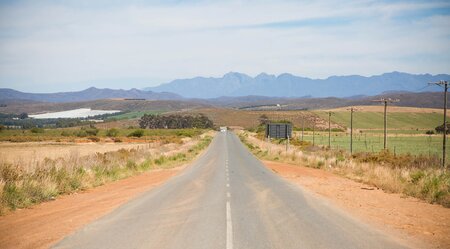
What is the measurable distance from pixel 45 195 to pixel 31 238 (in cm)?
641

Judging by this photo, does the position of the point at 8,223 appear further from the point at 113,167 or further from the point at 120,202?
the point at 113,167

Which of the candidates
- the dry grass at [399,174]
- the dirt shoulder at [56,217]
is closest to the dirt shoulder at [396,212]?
the dry grass at [399,174]

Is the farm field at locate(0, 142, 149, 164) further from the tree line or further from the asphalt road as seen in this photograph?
the tree line

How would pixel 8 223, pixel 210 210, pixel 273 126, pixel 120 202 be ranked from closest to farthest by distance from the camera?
pixel 8 223, pixel 210 210, pixel 120 202, pixel 273 126

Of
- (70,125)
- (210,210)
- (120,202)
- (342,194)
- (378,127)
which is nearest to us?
(210,210)

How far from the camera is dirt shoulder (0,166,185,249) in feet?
31.1

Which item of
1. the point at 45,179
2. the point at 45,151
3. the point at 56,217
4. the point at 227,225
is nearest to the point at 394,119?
the point at 45,151

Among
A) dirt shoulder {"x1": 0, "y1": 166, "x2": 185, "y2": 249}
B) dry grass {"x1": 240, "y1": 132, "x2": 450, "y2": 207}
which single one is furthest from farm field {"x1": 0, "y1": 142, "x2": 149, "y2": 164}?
dry grass {"x1": 240, "y1": 132, "x2": 450, "y2": 207}

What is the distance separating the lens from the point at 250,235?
31.8 feet

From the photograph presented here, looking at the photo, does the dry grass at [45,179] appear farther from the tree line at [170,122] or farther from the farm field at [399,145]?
the tree line at [170,122]

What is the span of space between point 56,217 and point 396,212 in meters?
9.85

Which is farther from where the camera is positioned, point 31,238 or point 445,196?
point 445,196

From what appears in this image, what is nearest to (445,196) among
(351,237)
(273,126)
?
(351,237)

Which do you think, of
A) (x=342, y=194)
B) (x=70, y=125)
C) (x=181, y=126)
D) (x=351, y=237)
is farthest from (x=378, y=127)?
(x=351, y=237)
